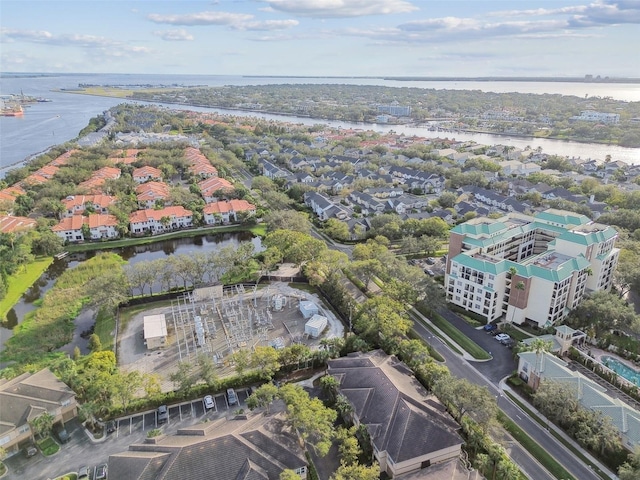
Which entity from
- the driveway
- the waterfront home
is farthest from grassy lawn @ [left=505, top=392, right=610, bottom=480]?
the waterfront home

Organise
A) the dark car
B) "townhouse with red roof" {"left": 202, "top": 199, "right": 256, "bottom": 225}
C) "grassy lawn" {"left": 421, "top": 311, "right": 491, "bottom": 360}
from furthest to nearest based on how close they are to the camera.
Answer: "townhouse with red roof" {"left": 202, "top": 199, "right": 256, "bottom": 225} < "grassy lawn" {"left": 421, "top": 311, "right": 491, "bottom": 360} < the dark car

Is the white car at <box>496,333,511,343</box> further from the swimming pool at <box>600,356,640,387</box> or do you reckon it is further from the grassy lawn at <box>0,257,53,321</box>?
the grassy lawn at <box>0,257,53,321</box>

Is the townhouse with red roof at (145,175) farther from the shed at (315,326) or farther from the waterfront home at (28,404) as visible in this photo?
the waterfront home at (28,404)

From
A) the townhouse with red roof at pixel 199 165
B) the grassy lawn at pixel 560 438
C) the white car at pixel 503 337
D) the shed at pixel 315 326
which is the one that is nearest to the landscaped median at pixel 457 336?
the white car at pixel 503 337

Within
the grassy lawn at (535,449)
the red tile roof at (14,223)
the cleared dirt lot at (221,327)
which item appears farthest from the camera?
the red tile roof at (14,223)

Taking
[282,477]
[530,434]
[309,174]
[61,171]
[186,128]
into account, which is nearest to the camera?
[282,477]

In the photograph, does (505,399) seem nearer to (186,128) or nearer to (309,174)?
(309,174)

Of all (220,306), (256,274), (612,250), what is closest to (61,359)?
(220,306)
